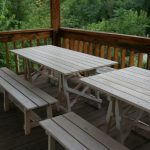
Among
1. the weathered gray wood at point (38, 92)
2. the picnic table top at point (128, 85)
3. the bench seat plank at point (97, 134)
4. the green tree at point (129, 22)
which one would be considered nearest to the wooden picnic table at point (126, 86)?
the picnic table top at point (128, 85)

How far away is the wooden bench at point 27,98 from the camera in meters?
2.98

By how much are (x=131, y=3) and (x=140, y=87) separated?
1150cm

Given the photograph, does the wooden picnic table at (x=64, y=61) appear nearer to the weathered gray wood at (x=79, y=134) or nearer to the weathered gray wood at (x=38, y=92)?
the weathered gray wood at (x=38, y=92)

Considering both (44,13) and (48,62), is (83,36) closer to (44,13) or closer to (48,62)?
(48,62)

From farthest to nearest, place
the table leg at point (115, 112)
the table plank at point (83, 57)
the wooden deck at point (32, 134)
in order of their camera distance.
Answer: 1. the table plank at point (83, 57)
2. the wooden deck at point (32, 134)
3. the table leg at point (115, 112)

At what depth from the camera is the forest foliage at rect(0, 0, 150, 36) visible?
37.3 feet

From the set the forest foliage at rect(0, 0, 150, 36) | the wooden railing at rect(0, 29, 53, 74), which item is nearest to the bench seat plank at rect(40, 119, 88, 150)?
the wooden railing at rect(0, 29, 53, 74)

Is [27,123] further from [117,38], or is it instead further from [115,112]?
[117,38]

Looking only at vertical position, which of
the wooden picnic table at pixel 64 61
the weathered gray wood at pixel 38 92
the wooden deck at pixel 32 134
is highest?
the wooden picnic table at pixel 64 61

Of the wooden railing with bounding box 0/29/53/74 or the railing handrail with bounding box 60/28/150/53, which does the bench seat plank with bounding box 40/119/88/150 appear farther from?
the wooden railing with bounding box 0/29/53/74

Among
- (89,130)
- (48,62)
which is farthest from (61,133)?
(48,62)

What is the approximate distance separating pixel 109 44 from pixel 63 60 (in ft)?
4.11

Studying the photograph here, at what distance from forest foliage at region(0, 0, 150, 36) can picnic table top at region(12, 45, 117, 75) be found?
718cm

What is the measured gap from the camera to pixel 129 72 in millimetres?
2885
